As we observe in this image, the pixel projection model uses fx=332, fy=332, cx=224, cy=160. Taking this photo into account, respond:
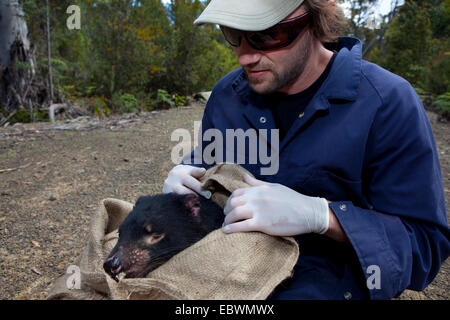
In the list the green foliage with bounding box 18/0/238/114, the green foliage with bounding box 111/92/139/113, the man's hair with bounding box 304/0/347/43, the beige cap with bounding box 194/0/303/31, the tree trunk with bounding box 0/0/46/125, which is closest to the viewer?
the beige cap with bounding box 194/0/303/31

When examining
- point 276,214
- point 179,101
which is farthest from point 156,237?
point 179,101

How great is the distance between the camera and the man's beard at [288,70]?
5.08 ft

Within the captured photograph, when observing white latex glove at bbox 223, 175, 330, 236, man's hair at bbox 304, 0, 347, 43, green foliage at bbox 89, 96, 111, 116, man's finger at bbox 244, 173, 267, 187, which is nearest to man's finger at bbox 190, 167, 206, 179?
man's finger at bbox 244, 173, 267, 187

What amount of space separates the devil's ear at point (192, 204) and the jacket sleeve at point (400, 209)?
1.97ft

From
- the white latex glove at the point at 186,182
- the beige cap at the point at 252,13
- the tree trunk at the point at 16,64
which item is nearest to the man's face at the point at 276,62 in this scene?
the beige cap at the point at 252,13

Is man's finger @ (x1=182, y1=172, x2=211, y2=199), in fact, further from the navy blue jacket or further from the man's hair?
the man's hair

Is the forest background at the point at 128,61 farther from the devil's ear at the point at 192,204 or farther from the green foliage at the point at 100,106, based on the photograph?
the devil's ear at the point at 192,204

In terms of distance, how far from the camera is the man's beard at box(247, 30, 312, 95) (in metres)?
1.55

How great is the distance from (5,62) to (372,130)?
7156 mm

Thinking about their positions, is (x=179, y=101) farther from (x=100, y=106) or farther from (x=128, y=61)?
(x=100, y=106)

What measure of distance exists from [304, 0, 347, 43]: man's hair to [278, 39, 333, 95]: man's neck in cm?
6

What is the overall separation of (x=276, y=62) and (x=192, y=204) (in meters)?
0.77

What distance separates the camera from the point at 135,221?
1497mm

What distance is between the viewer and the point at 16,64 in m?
6.23
